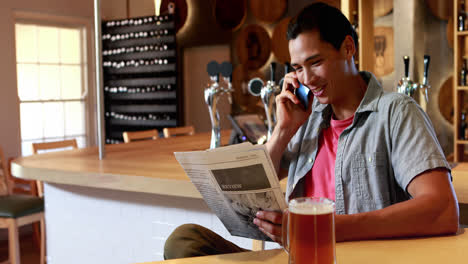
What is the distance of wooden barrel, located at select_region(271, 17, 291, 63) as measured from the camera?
21.0 ft

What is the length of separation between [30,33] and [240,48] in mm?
2437

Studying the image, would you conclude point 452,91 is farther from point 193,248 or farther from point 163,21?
point 193,248

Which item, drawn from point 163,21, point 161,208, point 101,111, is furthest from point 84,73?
point 161,208

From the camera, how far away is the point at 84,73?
6746 millimetres

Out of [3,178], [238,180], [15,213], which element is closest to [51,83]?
[3,178]

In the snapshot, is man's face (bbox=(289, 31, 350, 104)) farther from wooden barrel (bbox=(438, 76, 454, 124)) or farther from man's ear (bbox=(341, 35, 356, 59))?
wooden barrel (bbox=(438, 76, 454, 124))

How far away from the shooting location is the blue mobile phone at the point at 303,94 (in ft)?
6.38

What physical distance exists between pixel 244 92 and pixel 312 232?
19.4 feet

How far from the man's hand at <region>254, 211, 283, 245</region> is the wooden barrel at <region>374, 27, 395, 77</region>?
467 cm

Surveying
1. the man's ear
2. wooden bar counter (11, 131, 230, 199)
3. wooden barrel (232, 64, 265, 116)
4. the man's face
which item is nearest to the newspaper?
the man's face

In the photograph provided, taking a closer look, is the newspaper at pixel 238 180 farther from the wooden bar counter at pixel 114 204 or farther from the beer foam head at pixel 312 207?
the wooden bar counter at pixel 114 204

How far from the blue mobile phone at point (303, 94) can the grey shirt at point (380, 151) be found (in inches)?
11.0

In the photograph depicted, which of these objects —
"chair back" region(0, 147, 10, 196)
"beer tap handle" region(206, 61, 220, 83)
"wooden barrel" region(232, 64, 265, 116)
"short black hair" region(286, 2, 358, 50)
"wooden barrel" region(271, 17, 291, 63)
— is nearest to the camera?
"short black hair" region(286, 2, 358, 50)

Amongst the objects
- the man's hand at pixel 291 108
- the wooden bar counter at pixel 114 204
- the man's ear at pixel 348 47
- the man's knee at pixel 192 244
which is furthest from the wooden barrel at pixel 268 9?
the man's knee at pixel 192 244
